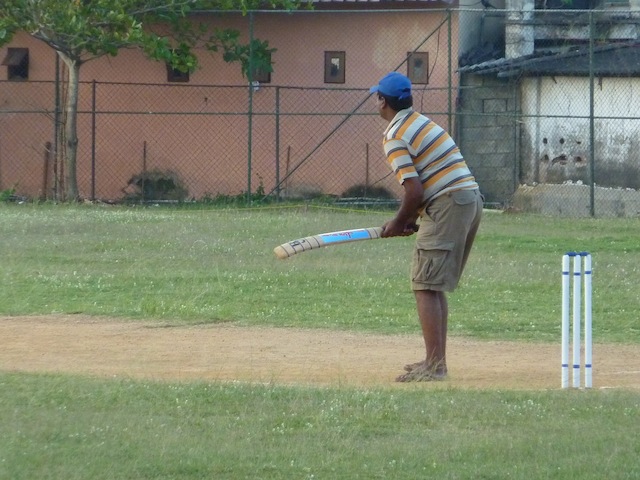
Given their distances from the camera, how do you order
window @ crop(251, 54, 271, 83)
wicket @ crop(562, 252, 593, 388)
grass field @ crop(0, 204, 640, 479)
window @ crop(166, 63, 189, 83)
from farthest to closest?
window @ crop(166, 63, 189, 83)
window @ crop(251, 54, 271, 83)
wicket @ crop(562, 252, 593, 388)
grass field @ crop(0, 204, 640, 479)

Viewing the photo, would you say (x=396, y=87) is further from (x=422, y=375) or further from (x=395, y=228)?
(x=422, y=375)

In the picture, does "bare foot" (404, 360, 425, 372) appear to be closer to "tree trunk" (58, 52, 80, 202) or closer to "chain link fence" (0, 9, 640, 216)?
"chain link fence" (0, 9, 640, 216)

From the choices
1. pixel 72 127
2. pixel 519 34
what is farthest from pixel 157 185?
pixel 519 34

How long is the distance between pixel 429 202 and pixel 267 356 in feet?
6.15

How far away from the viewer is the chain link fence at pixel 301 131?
2284cm

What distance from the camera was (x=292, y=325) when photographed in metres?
10.3

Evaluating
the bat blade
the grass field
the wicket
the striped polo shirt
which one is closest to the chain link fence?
the grass field

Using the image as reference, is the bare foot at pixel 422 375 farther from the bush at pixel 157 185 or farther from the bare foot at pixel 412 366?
the bush at pixel 157 185

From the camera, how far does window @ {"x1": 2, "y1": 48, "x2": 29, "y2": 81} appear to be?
2408 cm

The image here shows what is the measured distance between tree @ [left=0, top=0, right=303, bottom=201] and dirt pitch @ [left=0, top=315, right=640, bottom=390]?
36.2 ft

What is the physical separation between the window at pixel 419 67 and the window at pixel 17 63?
24.7 ft

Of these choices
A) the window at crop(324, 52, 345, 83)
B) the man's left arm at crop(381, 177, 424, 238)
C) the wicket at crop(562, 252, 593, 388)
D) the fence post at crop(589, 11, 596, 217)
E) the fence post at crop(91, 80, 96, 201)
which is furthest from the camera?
the window at crop(324, 52, 345, 83)

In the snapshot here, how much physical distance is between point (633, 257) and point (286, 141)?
1055 cm

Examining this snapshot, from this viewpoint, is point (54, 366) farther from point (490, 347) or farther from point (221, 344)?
point (490, 347)
